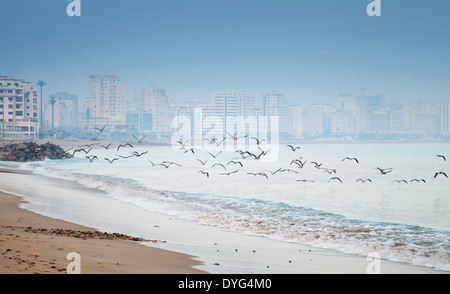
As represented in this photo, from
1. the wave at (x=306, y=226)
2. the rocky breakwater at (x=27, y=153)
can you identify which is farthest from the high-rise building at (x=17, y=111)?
the wave at (x=306, y=226)

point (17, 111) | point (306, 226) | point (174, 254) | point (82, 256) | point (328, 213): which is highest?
point (17, 111)

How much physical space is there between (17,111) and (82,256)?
512 feet

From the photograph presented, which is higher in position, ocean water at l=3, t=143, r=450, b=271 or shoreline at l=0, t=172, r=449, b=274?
shoreline at l=0, t=172, r=449, b=274

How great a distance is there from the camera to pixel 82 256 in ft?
27.9

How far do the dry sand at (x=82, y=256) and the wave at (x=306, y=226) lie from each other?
200 inches

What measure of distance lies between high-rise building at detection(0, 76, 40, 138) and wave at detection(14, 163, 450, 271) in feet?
384

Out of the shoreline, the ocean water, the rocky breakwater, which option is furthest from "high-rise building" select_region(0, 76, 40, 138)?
the shoreline

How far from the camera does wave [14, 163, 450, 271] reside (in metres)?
12.3

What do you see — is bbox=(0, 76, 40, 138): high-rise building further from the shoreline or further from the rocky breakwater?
the shoreline

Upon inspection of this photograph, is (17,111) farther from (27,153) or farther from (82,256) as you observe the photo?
(82,256)

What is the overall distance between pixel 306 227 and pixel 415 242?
361 cm

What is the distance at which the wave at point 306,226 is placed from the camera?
12328 millimetres

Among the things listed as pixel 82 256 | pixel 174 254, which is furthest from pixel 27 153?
pixel 82 256
